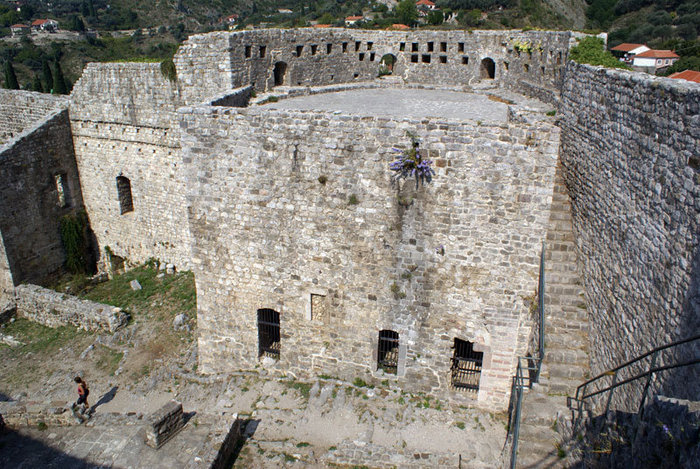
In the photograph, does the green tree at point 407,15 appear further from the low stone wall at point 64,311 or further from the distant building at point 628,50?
the low stone wall at point 64,311

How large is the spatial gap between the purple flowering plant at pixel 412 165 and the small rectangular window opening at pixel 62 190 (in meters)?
15.4

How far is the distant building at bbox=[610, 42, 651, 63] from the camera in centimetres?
5468

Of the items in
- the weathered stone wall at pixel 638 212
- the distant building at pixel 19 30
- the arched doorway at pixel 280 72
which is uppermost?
the distant building at pixel 19 30

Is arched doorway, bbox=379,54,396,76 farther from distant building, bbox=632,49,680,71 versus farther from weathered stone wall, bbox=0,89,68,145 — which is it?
distant building, bbox=632,49,680,71

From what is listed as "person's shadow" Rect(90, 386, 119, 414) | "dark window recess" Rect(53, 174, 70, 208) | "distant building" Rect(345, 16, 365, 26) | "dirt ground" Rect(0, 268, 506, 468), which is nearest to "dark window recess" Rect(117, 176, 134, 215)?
"dark window recess" Rect(53, 174, 70, 208)

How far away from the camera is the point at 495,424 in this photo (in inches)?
408

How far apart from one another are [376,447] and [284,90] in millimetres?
11495

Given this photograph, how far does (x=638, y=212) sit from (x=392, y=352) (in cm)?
631

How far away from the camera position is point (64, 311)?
53.6 ft

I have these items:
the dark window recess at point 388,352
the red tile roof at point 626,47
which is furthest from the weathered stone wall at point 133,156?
the red tile roof at point 626,47

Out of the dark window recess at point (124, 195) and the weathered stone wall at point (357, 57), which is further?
the dark window recess at point (124, 195)

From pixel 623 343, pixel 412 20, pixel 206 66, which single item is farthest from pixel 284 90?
pixel 412 20

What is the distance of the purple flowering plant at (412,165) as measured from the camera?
31.1ft

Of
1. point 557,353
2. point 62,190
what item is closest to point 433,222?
point 557,353
